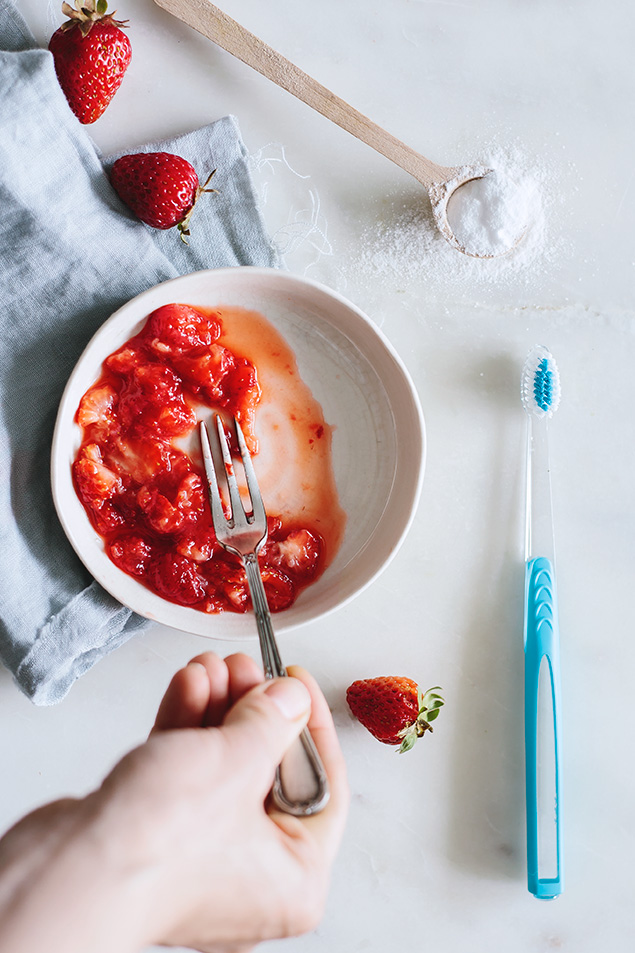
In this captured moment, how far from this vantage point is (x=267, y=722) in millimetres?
854

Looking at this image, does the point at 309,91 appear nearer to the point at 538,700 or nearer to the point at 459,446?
the point at 459,446

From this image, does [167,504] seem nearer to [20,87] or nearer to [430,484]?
[430,484]

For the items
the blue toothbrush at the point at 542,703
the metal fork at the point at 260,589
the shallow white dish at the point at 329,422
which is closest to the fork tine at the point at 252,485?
the metal fork at the point at 260,589

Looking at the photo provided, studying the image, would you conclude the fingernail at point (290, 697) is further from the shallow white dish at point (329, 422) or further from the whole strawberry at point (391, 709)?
the whole strawberry at point (391, 709)

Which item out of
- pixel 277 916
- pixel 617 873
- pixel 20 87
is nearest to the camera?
pixel 277 916

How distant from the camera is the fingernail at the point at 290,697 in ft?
2.89

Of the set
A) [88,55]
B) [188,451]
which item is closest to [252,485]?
[188,451]

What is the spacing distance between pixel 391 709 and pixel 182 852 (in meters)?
0.71

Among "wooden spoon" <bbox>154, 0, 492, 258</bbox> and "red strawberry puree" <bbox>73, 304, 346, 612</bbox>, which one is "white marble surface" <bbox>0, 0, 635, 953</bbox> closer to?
"wooden spoon" <bbox>154, 0, 492, 258</bbox>

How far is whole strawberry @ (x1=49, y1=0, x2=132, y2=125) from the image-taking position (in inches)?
51.6

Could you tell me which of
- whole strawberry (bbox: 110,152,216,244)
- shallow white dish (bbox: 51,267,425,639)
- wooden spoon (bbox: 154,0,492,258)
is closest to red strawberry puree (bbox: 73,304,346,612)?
shallow white dish (bbox: 51,267,425,639)

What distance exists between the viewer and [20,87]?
1259mm

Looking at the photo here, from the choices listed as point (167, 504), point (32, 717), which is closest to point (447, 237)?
point (167, 504)

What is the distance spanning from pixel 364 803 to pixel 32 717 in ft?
2.22
